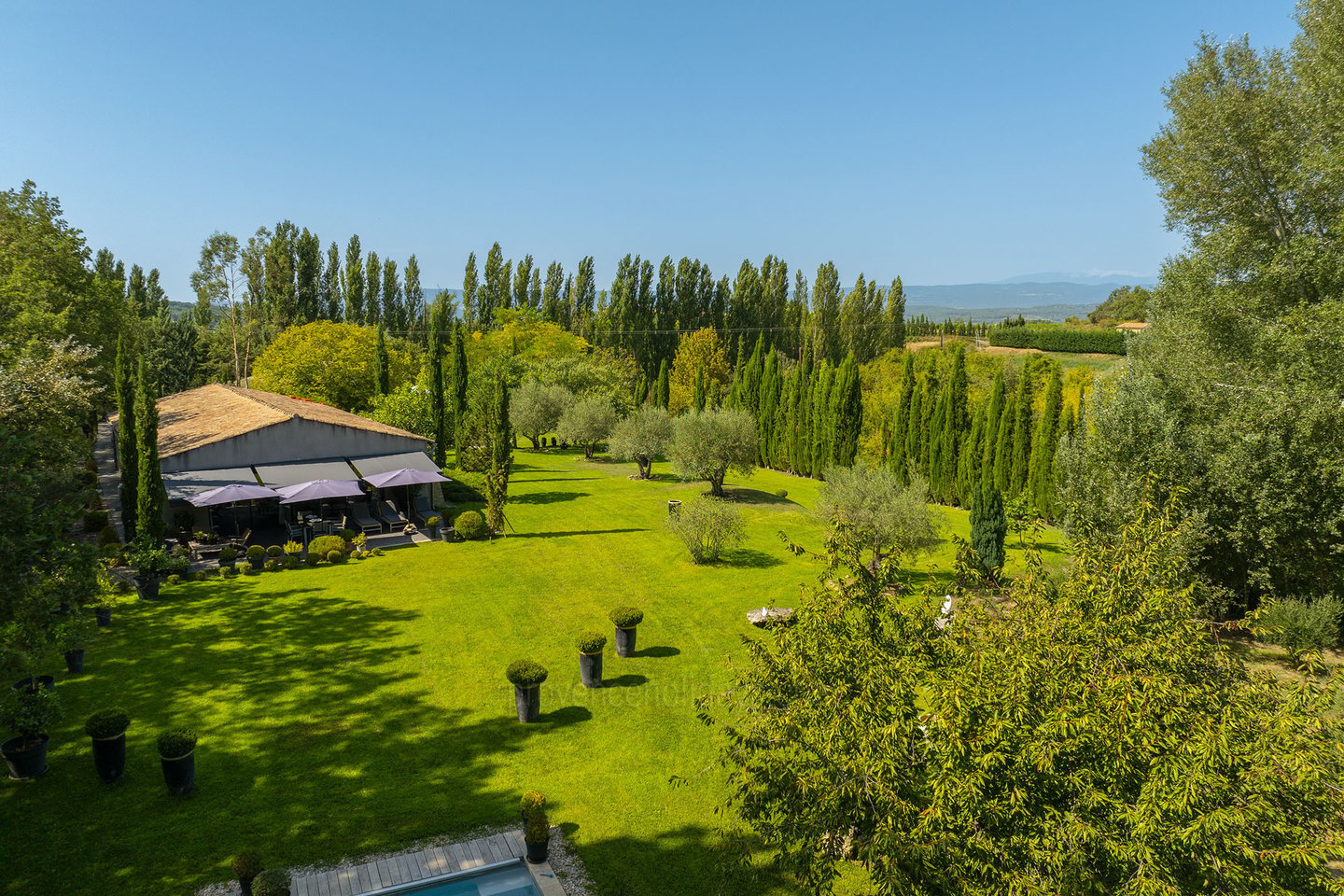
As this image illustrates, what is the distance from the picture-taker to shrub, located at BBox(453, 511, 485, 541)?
25.2m

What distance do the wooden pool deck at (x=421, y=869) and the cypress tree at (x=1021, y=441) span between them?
99.7 feet

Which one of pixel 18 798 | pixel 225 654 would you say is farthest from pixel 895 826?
pixel 225 654

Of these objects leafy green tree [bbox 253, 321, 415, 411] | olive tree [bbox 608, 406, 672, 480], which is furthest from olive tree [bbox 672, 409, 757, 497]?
leafy green tree [bbox 253, 321, 415, 411]

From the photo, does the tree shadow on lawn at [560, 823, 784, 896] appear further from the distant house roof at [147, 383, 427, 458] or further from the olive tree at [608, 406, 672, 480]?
the olive tree at [608, 406, 672, 480]

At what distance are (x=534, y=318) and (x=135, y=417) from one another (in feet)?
164

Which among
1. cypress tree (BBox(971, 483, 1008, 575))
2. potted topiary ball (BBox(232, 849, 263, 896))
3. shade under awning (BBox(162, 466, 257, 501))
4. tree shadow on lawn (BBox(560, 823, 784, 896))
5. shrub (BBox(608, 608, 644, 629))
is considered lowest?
tree shadow on lawn (BBox(560, 823, 784, 896))

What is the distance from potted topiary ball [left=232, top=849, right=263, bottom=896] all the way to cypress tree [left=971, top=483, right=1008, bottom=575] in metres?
17.9

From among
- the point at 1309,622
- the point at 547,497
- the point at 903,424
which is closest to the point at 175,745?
the point at 1309,622

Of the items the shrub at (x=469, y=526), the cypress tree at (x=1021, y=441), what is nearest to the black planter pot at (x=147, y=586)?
the shrub at (x=469, y=526)

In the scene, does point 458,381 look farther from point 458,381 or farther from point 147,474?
point 147,474

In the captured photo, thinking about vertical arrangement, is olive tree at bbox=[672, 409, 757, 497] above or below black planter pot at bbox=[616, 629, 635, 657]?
above

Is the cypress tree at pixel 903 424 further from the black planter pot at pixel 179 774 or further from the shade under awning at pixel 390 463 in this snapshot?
the black planter pot at pixel 179 774

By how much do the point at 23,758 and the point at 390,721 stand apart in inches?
202

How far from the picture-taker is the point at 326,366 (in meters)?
43.7
